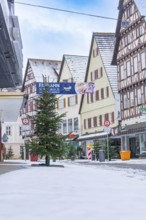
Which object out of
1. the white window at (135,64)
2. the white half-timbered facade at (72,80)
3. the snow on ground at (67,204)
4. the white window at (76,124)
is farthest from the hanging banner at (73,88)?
the snow on ground at (67,204)

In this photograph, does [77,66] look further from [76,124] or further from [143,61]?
[143,61]

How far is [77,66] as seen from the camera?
6294 centimetres

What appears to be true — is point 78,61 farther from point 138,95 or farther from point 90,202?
point 90,202

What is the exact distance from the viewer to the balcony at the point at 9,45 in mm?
12227

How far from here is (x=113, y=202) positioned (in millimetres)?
6562

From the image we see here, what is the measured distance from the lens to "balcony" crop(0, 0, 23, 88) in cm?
1223

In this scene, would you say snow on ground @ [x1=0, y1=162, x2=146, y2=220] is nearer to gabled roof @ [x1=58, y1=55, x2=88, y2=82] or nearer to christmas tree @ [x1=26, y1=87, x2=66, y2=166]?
christmas tree @ [x1=26, y1=87, x2=66, y2=166]

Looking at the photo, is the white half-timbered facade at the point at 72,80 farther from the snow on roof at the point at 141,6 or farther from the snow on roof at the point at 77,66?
the snow on roof at the point at 141,6

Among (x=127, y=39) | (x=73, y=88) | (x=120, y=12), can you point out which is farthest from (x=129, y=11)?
(x=73, y=88)

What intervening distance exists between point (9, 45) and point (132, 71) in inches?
1127

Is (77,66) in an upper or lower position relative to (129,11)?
lower

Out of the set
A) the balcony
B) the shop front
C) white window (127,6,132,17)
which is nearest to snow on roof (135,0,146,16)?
white window (127,6,132,17)

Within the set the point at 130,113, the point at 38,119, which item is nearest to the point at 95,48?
the point at 130,113

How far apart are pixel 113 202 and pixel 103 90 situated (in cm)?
4515
